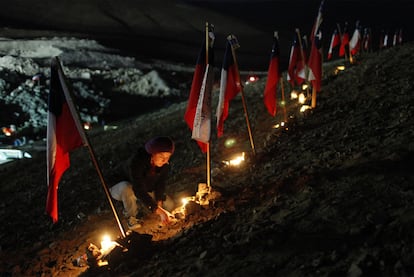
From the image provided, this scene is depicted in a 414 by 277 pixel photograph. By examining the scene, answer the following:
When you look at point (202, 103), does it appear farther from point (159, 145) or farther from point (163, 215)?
point (163, 215)

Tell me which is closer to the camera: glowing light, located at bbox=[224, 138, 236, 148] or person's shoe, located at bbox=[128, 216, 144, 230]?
person's shoe, located at bbox=[128, 216, 144, 230]

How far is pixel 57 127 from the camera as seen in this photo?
578cm

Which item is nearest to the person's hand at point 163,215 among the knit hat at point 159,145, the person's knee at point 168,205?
the person's knee at point 168,205

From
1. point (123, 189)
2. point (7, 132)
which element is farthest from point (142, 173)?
point (7, 132)

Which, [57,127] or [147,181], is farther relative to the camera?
[147,181]

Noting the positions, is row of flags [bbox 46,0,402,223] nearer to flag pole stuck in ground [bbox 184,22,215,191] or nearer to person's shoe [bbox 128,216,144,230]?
flag pole stuck in ground [bbox 184,22,215,191]

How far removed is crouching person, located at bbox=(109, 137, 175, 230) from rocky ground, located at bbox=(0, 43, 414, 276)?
30 centimetres

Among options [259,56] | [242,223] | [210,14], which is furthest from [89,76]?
[210,14]

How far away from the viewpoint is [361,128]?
8.25 meters

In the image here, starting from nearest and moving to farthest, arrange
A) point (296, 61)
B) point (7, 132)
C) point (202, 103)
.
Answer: point (202, 103) < point (296, 61) < point (7, 132)

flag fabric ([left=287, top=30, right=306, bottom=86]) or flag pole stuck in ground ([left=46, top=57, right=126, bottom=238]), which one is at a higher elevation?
flag fabric ([left=287, top=30, right=306, bottom=86])

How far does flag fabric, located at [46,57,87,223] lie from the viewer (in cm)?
575

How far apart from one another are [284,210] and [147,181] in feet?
8.18

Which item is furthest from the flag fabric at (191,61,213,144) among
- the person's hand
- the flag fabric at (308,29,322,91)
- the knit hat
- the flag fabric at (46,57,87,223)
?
the flag fabric at (308,29,322,91)
